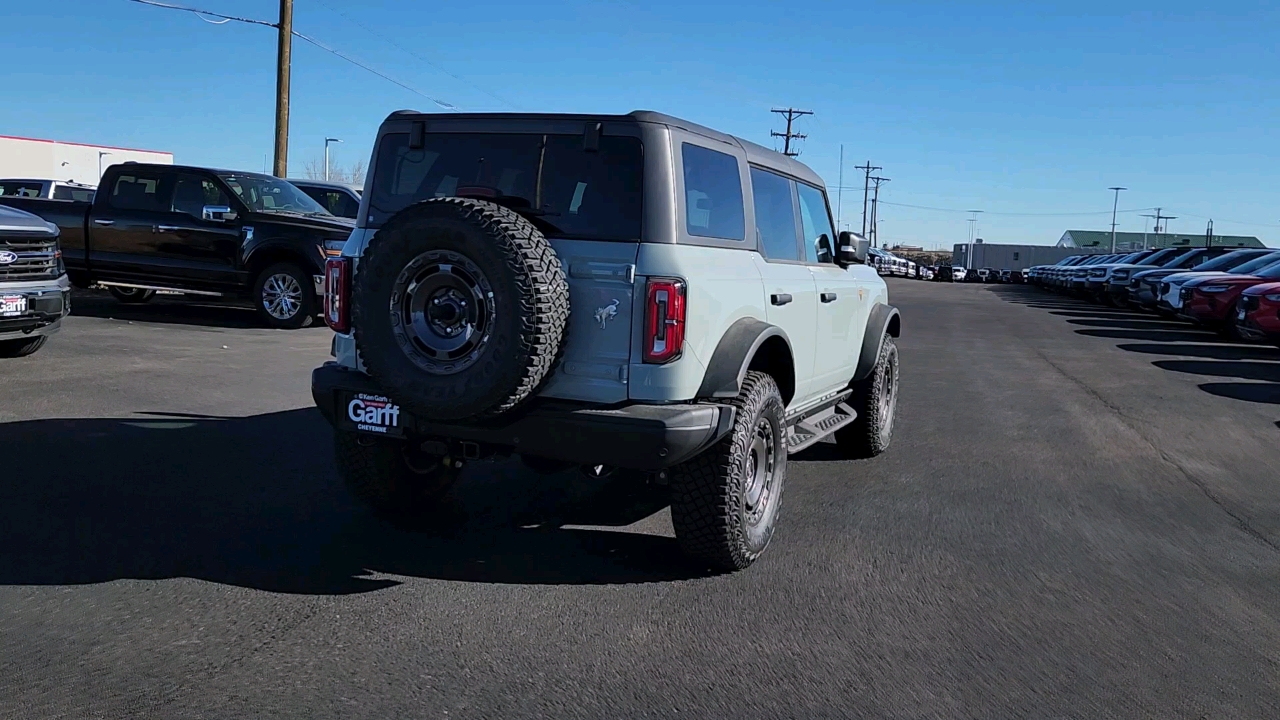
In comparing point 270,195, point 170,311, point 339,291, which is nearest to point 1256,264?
point 270,195

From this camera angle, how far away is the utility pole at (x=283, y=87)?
22.0m

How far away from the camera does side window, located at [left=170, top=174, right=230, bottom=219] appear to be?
13836 millimetres

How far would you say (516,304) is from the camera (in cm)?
427

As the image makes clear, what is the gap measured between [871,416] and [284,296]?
8.79 meters

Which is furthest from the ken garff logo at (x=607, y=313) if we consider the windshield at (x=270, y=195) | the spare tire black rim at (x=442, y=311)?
the windshield at (x=270, y=195)

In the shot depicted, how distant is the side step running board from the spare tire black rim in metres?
1.92

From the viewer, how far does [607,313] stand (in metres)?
4.50

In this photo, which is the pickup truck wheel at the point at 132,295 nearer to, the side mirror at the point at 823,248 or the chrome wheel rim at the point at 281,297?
the chrome wheel rim at the point at 281,297

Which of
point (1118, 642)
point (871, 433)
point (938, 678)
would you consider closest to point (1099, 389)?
point (871, 433)

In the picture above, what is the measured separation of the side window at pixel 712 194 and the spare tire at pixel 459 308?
2.64ft

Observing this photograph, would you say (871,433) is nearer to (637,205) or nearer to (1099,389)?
(637,205)

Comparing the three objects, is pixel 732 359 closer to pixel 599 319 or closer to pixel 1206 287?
pixel 599 319

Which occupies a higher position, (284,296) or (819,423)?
(284,296)

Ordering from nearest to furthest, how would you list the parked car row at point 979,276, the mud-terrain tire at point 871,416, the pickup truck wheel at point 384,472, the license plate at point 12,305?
the pickup truck wheel at point 384,472
the mud-terrain tire at point 871,416
the license plate at point 12,305
the parked car row at point 979,276
